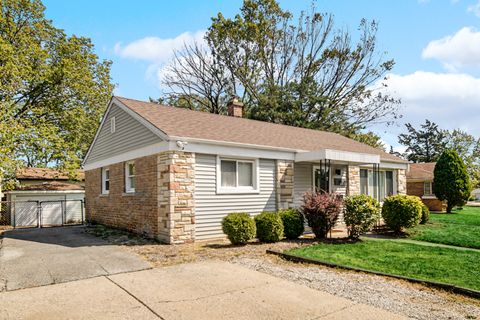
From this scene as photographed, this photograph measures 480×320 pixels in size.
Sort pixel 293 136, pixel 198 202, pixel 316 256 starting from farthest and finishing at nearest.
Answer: pixel 293 136
pixel 198 202
pixel 316 256

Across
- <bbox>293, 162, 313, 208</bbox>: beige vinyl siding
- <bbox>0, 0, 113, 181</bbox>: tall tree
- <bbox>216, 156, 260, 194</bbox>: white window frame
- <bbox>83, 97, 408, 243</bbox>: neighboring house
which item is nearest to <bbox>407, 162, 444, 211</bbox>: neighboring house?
<bbox>83, 97, 408, 243</bbox>: neighboring house

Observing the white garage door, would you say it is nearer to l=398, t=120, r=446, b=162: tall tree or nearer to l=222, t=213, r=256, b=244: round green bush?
l=222, t=213, r=256, b=244: round green bush

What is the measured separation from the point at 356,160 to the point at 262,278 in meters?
8.66

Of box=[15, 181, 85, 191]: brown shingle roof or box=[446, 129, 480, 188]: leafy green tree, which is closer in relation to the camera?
box=[15, 181, 85, 191]: brown shingle roof

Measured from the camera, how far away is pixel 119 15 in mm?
11680

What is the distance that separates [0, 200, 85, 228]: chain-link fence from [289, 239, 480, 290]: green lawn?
57.6 ft

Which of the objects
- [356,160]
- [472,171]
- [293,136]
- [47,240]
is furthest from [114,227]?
[472,171]

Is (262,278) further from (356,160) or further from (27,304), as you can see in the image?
(356,160)

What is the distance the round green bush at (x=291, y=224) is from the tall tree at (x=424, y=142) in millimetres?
58217

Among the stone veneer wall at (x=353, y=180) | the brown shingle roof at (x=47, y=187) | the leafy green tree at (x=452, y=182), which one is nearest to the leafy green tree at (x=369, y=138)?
the leafy green tree at (x=452, y=182)

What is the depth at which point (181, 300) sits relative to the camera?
5.13m

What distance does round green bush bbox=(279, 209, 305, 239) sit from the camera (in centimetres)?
1075

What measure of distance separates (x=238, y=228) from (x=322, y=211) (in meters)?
2.87

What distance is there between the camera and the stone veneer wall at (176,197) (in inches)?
393
